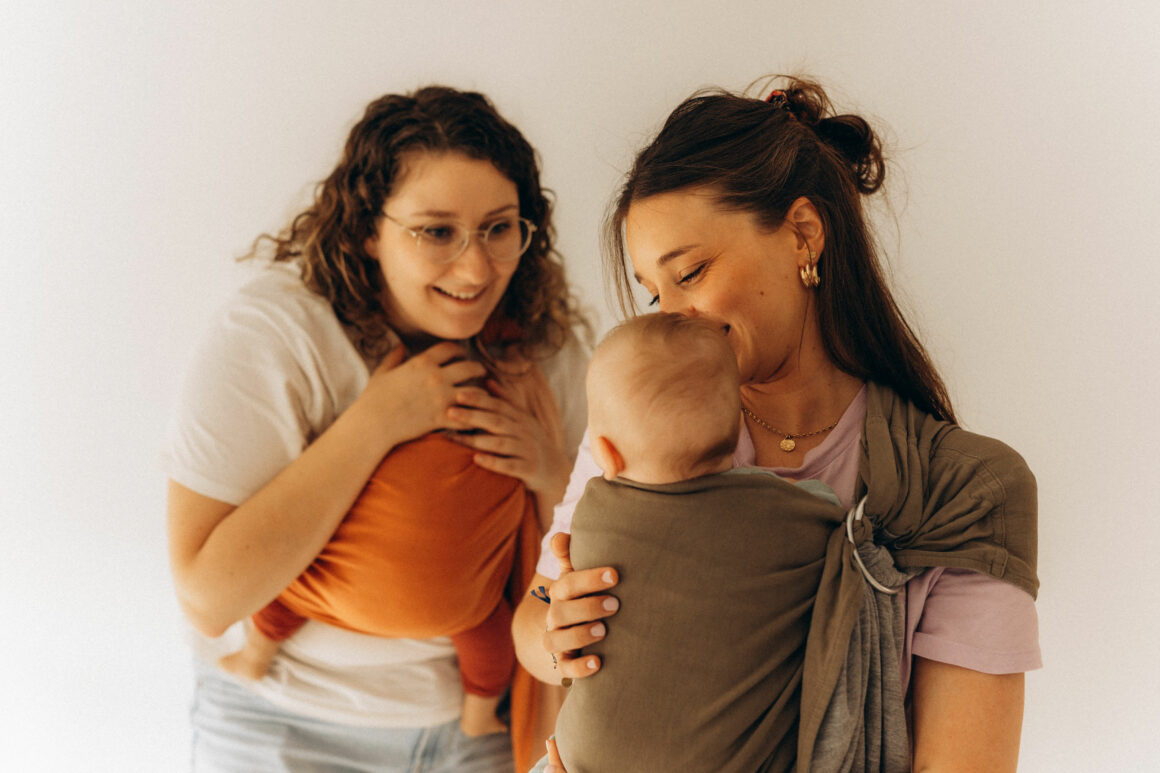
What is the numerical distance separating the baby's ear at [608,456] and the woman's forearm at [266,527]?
2.19 ft

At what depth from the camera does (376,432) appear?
1.72 meters

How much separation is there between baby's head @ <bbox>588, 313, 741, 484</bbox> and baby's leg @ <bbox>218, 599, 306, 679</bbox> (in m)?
0.97

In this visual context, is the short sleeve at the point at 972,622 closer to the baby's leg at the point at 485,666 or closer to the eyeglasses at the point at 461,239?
the baby's leg at the point at 485,666

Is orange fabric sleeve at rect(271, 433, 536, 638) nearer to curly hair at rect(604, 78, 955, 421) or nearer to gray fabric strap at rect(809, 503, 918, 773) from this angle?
curly hair at rect(604, 78, 955, 421)

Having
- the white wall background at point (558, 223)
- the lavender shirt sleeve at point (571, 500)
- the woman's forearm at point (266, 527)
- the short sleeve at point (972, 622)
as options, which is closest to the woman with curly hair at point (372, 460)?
the woman's forearm at point (266, 527)

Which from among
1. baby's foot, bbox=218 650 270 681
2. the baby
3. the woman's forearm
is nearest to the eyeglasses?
the woman's forearm

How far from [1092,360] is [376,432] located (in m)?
1.57

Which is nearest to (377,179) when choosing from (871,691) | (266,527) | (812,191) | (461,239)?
(461,239)

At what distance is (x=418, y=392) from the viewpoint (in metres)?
1.77

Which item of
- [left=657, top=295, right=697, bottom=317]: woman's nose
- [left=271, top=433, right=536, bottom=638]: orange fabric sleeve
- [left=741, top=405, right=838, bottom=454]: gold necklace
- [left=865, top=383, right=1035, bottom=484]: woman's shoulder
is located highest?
[left=657, top=295, right=697, bottom=317]: woman's nose

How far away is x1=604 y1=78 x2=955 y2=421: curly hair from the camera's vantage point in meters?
1.32

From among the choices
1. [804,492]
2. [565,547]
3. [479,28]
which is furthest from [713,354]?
[479,28]

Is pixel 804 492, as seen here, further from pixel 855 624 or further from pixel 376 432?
pixel 376 432

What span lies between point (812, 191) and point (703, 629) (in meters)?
0.67
